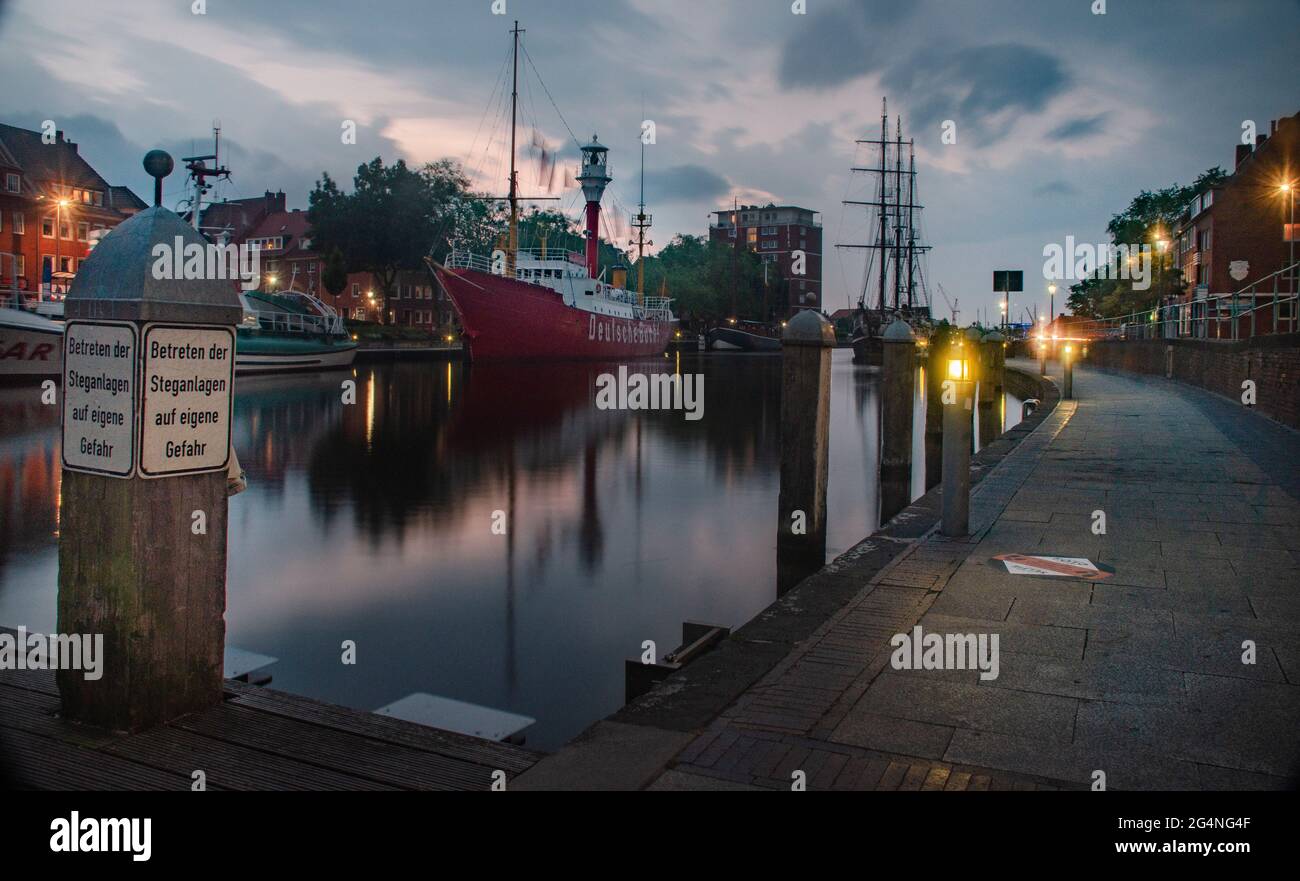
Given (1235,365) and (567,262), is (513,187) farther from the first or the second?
(1235,365)

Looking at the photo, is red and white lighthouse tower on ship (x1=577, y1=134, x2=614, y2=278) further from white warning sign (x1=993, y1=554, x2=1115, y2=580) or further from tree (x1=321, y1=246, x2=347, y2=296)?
white warning sign (x1=993, y1=554, x2=1115, y2=580)

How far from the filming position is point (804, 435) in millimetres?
8305

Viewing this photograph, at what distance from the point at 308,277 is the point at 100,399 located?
295 ft

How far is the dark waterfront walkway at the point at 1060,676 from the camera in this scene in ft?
10.9

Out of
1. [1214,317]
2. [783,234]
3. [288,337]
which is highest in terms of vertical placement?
[783,234]

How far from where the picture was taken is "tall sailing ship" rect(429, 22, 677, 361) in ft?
169

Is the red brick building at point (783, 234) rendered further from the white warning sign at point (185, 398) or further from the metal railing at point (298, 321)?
the white warning sign at point (185, 398)

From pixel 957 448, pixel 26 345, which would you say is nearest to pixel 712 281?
pixel 26 345

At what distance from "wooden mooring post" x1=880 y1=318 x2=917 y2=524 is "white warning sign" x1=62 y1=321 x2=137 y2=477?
9.48m

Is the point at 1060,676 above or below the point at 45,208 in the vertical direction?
below
